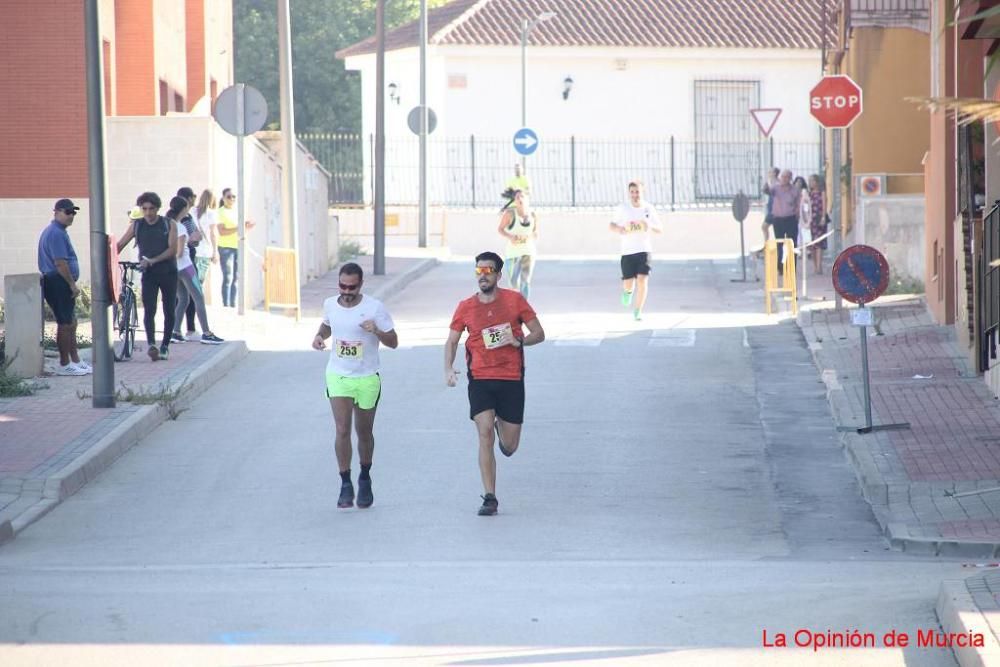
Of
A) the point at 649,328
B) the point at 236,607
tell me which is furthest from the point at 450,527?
the point at 649,328

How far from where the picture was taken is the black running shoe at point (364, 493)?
11.8 metres

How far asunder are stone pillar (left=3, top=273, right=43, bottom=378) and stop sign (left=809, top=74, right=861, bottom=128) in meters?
11.5

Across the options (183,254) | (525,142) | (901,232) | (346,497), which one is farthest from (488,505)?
(525,142)

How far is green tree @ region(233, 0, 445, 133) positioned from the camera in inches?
2478

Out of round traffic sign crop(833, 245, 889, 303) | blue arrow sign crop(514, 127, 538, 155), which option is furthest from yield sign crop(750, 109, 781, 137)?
round traffic sign crop(833, 245, 889, 303)

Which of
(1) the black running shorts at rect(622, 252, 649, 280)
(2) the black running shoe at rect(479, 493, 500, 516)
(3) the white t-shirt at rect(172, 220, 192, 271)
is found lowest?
(2) the black running shoe at rect(479, 493, 500, 516)

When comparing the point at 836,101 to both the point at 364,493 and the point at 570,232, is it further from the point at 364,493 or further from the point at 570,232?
the point at 570,232

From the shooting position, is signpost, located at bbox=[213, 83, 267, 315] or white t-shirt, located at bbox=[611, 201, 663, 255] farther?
white t-shirt, located at bbox=[611, 201, 663, 255]

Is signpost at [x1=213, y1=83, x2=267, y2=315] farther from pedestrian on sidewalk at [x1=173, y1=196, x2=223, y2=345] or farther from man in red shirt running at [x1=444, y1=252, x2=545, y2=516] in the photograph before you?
man in red shirt running at [x1=444, y1=252, x2=545, y2=516]

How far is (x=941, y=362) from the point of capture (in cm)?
1769

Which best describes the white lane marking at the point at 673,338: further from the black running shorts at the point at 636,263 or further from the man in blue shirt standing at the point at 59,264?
the man in blue shirt standing at the point at 59,264

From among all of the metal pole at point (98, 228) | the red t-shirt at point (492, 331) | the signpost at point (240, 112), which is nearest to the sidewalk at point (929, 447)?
the red t-shirt at point (492, 331)

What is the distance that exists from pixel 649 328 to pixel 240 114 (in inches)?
232

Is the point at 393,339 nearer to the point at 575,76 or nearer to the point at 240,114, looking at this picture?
the point at 240,114
